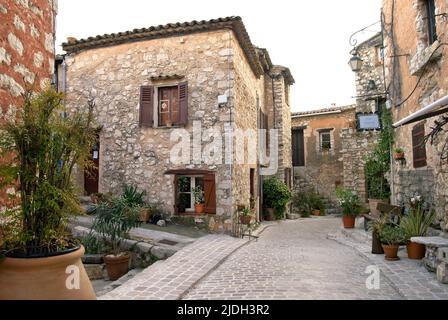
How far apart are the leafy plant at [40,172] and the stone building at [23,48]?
31 cm

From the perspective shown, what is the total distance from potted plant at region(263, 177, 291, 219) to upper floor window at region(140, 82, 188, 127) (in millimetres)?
5831

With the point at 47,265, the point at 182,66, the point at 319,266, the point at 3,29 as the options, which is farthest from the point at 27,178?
the point at 182,66

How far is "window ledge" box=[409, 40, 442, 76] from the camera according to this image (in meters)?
5.88

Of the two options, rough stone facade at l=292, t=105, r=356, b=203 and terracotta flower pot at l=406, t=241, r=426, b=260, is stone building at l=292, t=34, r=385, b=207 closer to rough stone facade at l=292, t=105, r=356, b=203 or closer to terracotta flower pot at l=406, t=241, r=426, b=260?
rough stone facade at l=292, t=105, r=356, b=203

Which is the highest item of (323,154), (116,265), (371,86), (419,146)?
(371,86)

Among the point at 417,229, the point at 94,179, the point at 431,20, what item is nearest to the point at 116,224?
the point at 94,179

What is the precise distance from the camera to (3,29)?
9.32ft

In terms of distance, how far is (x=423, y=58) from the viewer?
20.9ft

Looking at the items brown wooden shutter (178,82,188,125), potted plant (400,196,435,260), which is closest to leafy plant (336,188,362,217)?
potted plant (400,196,435,260)

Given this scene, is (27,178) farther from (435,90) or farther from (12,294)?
(435,90)

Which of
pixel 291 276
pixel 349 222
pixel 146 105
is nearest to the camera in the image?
pixel 291 276

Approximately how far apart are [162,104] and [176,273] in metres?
5.73

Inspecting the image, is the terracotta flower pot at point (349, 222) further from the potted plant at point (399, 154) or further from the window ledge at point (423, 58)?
the window ledge at point (423, 58)

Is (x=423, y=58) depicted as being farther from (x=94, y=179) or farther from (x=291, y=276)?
(x=94, y=179)
